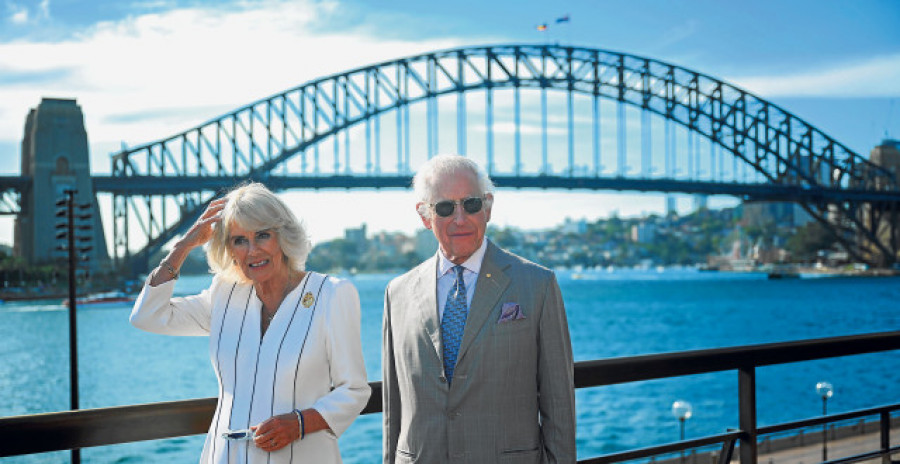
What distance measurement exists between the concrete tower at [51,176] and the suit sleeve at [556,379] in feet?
180

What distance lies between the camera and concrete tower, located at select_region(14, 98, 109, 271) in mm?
54144

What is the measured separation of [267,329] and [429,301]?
380 mm

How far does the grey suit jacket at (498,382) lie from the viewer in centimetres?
210

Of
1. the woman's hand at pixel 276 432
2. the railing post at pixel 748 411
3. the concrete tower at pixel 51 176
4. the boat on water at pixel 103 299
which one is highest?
the concrete tower at pixel 51 176

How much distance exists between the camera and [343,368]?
6.97 ft

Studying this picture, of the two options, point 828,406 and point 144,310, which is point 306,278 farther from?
point 828,406

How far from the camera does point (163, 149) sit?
59469mm

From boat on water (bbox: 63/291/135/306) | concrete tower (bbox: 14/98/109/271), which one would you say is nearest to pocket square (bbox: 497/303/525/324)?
concrete tower (bbox: 14/98/109/271)

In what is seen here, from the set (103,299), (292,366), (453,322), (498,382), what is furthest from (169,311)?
(103,299)

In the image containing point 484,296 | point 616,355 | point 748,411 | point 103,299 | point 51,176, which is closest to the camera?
point 484,296

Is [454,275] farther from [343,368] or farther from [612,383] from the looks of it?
[612,383]

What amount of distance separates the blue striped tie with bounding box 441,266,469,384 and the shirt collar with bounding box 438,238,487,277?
27 millimetres

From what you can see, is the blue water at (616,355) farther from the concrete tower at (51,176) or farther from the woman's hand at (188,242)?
the woman's hand at (188,242)

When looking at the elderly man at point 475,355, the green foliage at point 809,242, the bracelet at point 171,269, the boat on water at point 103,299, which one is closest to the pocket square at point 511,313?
the elderly man at point 475,355
